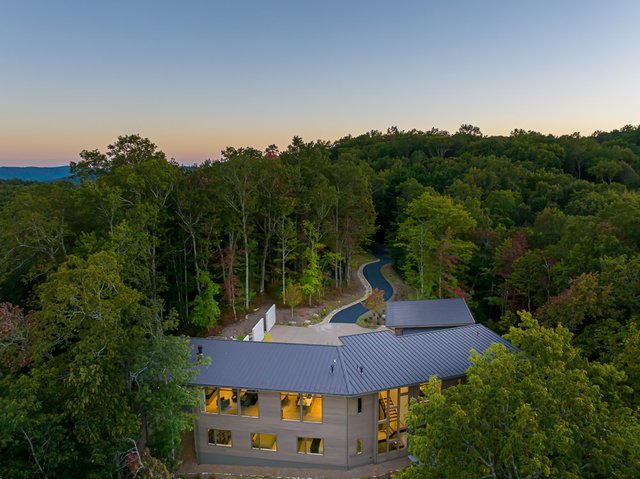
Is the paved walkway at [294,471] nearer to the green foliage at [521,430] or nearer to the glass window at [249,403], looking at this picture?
the glass window at [249,403]

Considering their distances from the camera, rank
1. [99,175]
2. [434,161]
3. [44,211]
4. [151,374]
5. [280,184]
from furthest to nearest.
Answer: [434,161] → [280,184] → [99,175] → [44,211] → [151,374]

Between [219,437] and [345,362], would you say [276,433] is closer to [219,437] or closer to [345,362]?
[219,437]

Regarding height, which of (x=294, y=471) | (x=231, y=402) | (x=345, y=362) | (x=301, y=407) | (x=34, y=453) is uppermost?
(x=345, y=362)

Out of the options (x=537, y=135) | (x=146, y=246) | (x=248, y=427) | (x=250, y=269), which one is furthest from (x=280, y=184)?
(x=537, y=135)

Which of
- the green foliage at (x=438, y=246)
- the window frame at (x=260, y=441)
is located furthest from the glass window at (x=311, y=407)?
the green foliage at (x=438, y=246)

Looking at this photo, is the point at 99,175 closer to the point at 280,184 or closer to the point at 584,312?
the point at 280,184

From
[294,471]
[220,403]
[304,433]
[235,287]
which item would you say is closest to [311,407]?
[304,433]

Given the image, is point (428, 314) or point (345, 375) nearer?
point (345, 375)
